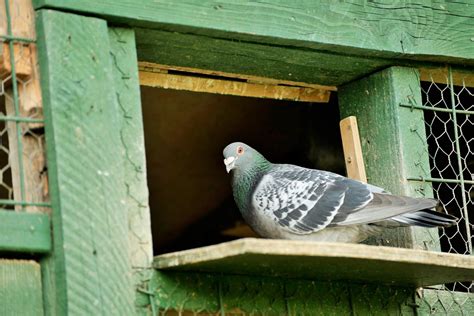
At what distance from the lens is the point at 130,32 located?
380 cm

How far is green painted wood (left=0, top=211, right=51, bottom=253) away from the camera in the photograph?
10.9ft

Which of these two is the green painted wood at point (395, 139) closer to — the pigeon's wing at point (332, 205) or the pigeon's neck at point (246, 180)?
the pigeon's wing at point (332, 205)

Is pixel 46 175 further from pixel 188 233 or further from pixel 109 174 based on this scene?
pixel 188 233

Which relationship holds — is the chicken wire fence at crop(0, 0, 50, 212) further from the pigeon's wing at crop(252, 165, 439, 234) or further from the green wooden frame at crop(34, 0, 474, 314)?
the pigeon's wing at crop(252, 165, 439, 234)

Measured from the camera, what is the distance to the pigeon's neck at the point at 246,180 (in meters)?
4.37

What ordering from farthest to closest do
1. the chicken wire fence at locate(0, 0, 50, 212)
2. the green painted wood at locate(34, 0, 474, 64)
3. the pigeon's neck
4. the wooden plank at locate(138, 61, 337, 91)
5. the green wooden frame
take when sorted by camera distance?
1. the pigeon's neck
2. the wooden plank at locate(138, 61, 337, 91)
3. the green painted wood at locate(34, 0, 474, 64)
4. the chicken wire fence at locate(0, 0, 50, 212)
5. the green wooden frame

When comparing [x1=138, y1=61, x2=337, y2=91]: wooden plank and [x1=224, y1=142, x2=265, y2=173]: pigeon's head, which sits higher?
[x1=138, y1=61, x2=337, y2=91]: wooden plank

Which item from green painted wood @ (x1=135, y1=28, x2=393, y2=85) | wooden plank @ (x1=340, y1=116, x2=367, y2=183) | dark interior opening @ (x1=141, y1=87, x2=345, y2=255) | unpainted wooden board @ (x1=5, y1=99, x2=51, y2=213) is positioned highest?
dark interior opening @ (x1=141, y1=87, x2=345, y2=255)

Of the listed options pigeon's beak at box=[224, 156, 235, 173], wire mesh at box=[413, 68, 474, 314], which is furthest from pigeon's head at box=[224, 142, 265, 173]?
wire mesh at box=[413, 68, 474, 314]

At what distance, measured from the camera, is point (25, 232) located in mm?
3389

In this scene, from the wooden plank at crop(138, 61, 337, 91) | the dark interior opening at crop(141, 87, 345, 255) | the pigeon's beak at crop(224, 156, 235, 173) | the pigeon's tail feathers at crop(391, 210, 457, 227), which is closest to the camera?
the pigeon's tail feathers at crop(391, 210, 457, 227)


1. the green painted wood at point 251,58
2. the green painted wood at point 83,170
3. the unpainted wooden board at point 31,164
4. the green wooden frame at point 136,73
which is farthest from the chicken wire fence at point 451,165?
the unpainted wooden board at point 31,164

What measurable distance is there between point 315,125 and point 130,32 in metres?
2.60

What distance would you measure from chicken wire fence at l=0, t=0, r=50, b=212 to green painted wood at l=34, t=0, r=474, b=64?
11 cm
